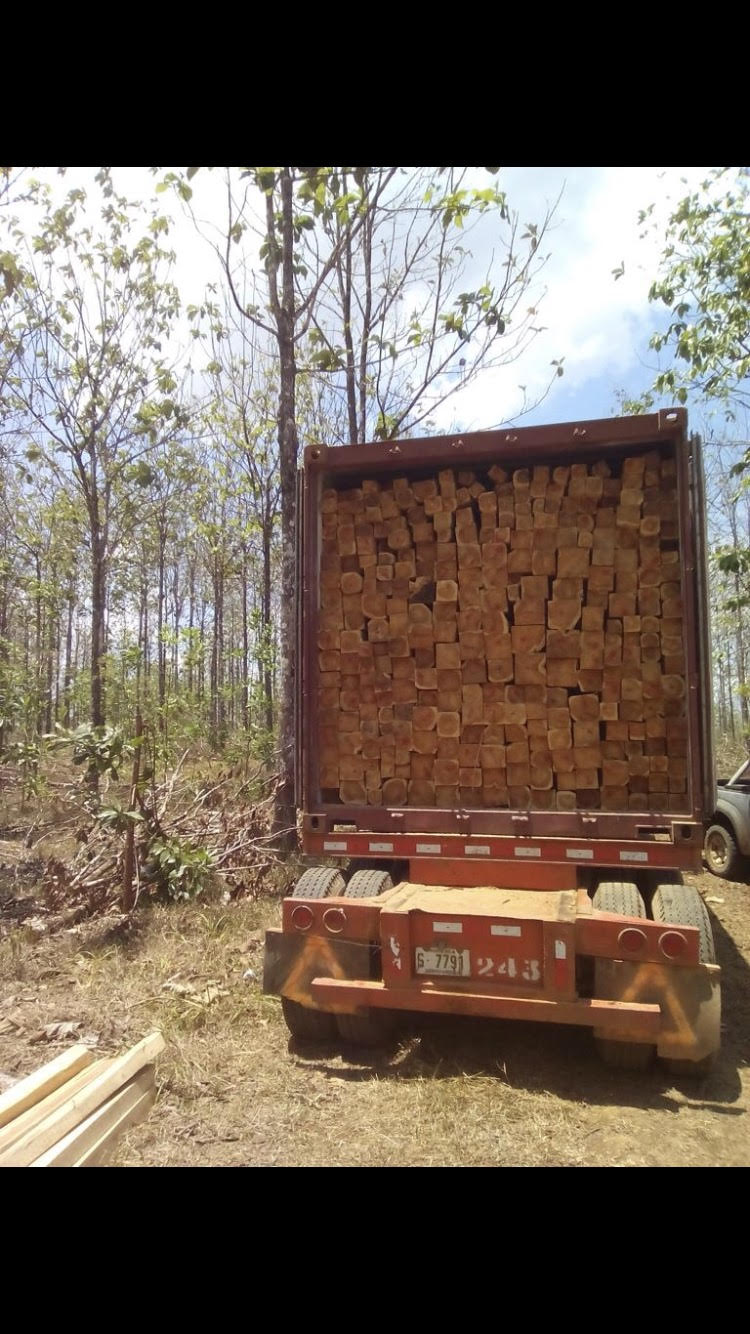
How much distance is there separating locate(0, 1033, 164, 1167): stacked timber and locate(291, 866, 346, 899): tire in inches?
45.8

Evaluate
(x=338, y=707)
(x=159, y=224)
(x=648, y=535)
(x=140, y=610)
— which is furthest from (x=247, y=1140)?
(x=140, y=610)

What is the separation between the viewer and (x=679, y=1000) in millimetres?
3916

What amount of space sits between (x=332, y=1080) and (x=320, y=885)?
1.07m

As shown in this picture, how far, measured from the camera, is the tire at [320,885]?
4.80 metres

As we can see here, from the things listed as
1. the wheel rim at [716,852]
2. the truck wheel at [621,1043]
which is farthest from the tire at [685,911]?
the wheel rim at [716,852]

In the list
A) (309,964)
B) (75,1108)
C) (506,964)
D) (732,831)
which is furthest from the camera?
(732,831)

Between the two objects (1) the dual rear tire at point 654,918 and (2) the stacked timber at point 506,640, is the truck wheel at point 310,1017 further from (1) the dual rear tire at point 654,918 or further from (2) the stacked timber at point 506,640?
(1) the dual rear tire at point 654,918

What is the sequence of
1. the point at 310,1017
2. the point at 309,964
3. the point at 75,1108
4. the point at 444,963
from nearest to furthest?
1. the point at 75,1108
2. the point at 444,963
3. the point at 309,964
4. the point at 310,1017

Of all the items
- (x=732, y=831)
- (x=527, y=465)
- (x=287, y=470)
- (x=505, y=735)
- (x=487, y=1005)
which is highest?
(x=287, y=470)

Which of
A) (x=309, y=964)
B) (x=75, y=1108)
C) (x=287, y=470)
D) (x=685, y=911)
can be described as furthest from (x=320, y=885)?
(x=287, y=470)

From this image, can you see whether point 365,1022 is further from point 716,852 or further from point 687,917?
point 716,852

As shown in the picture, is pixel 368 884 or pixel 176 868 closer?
pixel 368 884

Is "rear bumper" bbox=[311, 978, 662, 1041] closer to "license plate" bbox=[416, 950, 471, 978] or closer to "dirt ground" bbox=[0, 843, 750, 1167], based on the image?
"license plate" bbox=[416, 950, 471, 978]

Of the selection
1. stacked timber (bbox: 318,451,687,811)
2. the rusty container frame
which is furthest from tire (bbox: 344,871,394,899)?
stacked timber (bbox: 318,451,687,811)
